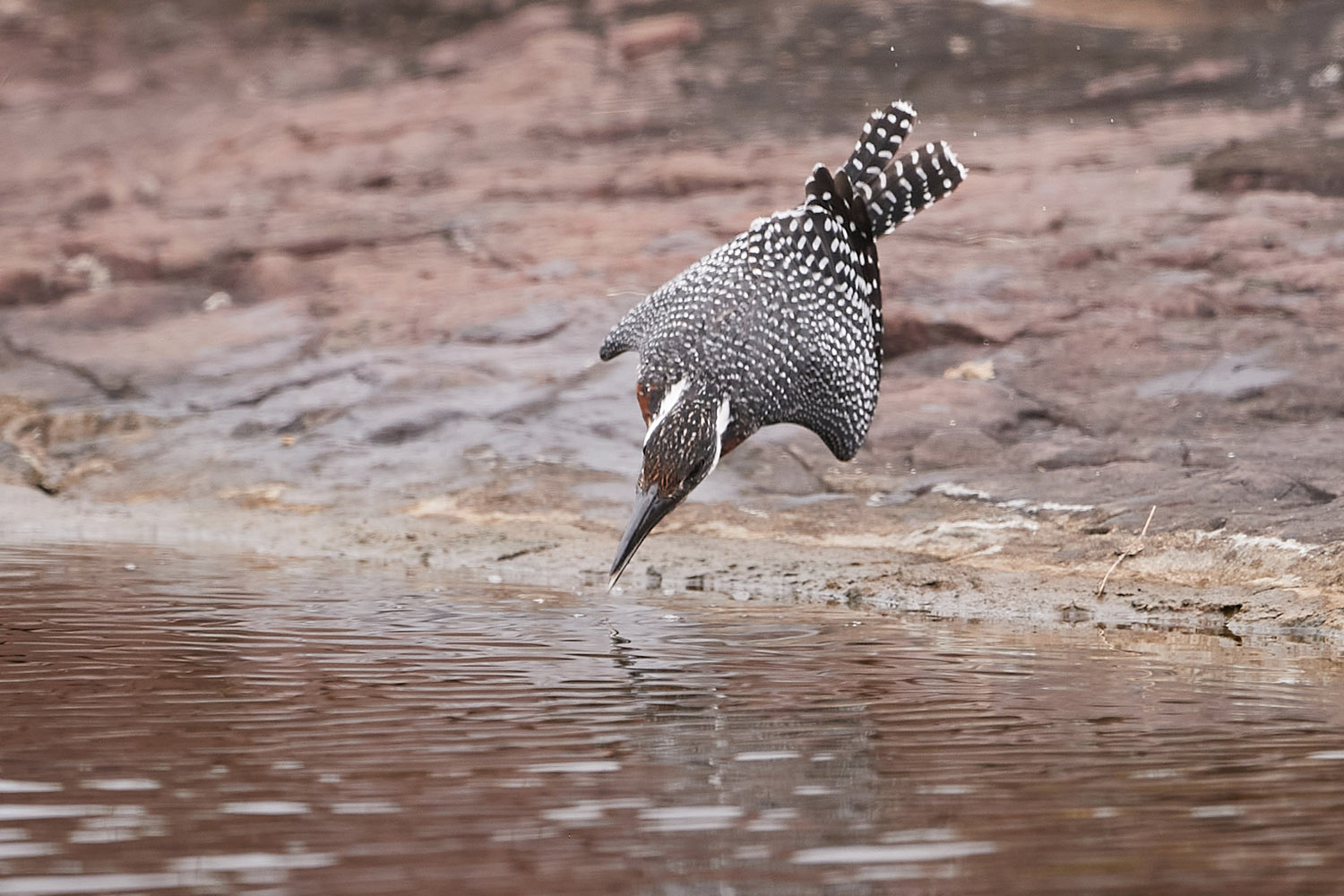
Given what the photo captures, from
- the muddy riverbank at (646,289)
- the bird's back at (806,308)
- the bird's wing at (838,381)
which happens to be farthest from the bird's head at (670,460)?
the muddy riverbank at (646,289)

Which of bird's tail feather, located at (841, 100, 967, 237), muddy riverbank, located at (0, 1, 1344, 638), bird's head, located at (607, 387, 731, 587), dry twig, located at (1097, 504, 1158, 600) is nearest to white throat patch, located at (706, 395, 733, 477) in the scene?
bird's head, located at (607, 387, 731, 587)

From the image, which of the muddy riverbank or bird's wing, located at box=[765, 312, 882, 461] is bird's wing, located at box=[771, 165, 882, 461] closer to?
bird's wing, located at box=[765, 312, 882, 461]

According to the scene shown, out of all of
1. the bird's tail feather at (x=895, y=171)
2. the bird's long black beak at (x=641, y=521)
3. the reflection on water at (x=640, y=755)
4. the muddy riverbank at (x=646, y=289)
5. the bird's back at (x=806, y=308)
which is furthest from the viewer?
the bird's tail feather at (x=895, y=171)

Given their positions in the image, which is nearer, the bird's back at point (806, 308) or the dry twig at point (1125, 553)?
the dry twig at point (1125, 553)

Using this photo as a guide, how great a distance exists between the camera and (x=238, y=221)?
9.43 m

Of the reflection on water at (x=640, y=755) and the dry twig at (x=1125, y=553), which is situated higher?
the reflection on water at (x=640, y=755)

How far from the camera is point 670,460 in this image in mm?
4562

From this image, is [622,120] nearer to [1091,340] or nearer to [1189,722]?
[1091,340]

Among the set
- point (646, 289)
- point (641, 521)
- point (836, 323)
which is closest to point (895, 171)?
point (836, 323)

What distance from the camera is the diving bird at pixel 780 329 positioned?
15.6 feet

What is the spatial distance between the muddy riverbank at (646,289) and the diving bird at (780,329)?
1.95 feet

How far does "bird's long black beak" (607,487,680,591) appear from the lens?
14.8 feet

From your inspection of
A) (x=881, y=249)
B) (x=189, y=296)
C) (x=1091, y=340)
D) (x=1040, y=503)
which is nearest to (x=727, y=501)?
(x=1040, y=503)

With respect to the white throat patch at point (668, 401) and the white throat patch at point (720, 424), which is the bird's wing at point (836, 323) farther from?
the white throat patch at point (668, 401)
